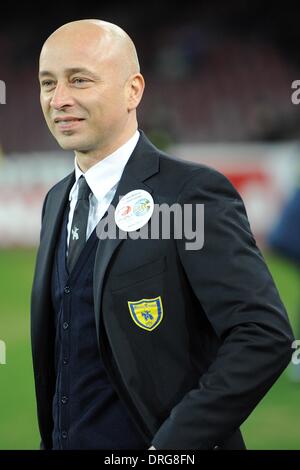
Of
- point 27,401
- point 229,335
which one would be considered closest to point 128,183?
point 229,335

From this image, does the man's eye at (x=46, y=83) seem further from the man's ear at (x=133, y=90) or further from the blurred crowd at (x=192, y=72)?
the blurred crowd at (x=192, y=72)

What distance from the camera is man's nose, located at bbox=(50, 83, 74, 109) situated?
2.22 meters

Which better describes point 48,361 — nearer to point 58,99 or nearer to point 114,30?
point 58,99

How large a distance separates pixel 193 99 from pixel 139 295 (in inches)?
734

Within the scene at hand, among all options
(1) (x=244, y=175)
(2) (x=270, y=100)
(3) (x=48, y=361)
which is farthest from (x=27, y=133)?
(3) (x=48, y=361)

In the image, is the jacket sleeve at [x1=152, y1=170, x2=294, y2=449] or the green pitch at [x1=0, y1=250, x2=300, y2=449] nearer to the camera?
the jacket sleeve at [x1=152, y1=170, x2=294, y2=449]

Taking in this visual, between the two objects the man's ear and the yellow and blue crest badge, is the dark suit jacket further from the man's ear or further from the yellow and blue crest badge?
the man's ear

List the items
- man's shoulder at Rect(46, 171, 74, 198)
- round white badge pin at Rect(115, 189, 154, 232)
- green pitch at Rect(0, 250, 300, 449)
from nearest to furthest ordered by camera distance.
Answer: round white badge pin at Rect(115, 189, 154, 232) < man's shoulder at Rect(46, 171, 74, 198) < green pitch at Rect(0, 250, 300, 449)

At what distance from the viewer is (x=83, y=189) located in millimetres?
2387

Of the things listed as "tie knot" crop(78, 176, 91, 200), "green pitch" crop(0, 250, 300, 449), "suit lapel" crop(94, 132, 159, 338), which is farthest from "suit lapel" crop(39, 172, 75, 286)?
"green pitch" crop(0, 250, 300, 449)

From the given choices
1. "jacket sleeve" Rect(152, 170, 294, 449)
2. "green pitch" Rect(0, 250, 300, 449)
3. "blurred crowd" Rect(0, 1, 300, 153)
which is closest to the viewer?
"jacket sleeve" Rect(152, 170, 294, 449)

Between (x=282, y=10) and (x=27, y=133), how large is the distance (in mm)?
6468

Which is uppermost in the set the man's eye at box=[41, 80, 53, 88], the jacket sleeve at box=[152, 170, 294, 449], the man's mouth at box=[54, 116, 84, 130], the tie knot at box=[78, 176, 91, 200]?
the man's eye at box=[41, 80, 53, 88]

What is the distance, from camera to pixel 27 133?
1988cm
